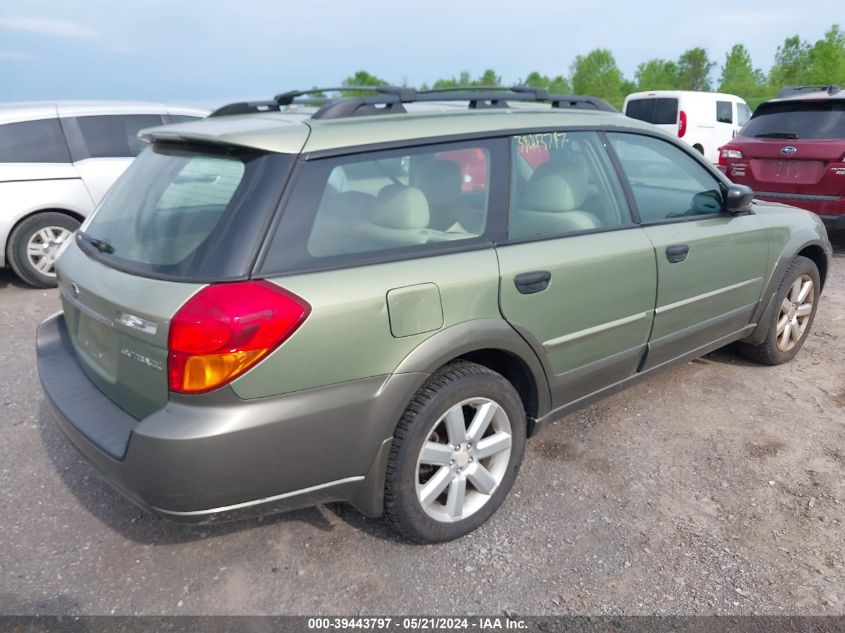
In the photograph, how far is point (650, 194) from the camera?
3426 millimetres

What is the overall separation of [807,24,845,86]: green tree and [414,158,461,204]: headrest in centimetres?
3128

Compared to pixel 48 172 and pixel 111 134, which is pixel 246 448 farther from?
pixel 111 134

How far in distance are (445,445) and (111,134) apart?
5786 mm

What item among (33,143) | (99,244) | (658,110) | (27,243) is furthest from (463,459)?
(658,110)

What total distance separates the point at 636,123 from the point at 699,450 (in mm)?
1676

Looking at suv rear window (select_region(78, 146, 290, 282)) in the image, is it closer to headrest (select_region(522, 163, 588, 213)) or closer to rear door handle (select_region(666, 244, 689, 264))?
headrest (select_region(522, 163, 588, 213))

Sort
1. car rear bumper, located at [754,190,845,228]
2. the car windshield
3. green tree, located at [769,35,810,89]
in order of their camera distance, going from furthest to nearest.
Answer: green tree, located at [769,35,810,89] → the car windshield → car rear bumper, located at [754,190,845,228]

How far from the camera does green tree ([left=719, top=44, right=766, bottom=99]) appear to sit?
125 ft

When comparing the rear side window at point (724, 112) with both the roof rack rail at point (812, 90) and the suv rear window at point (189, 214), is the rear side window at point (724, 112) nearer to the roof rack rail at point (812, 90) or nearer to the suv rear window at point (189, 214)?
the roof rack rail at point (812, 90)

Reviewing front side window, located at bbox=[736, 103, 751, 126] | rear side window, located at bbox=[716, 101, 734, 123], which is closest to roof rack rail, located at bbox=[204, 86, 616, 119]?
rear side window, located at bbox=[716, 101, 734, 123]

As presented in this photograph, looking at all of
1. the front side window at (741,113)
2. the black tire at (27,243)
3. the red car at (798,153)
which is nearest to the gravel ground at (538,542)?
the black tire at (27,243)

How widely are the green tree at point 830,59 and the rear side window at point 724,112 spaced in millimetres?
14730

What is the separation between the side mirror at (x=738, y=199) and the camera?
3602mm

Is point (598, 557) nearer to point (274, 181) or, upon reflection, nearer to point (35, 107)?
point (274, 181)
